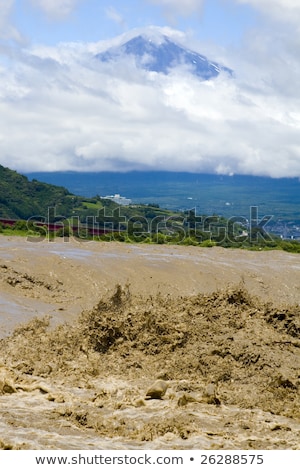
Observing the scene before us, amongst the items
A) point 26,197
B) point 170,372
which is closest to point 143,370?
point 170,372

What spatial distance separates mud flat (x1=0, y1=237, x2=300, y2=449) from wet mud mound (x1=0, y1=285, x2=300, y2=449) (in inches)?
0.7

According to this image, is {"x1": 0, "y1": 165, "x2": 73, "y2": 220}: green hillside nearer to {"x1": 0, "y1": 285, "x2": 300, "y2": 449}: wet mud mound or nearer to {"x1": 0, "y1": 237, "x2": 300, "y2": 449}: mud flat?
{"x1": 0, "y1": 237, "x2": 300, "y2": 449}: mud flat

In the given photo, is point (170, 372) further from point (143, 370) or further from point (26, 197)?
point (26, 197)

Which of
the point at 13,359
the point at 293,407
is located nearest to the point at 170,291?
the point at 13,359

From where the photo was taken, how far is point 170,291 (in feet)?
64.7

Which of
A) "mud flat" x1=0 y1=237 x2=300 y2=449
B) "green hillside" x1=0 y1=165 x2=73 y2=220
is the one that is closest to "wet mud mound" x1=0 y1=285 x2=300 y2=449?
"mud flat" x1=0 y1=237 x2=300 y2=449

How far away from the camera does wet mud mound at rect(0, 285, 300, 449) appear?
829cm

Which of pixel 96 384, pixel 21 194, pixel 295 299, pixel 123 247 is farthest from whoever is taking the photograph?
pixel 21 194

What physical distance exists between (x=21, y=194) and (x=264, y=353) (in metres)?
55.6

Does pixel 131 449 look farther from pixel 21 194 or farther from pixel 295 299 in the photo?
pixel 21 194

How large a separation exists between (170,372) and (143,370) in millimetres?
445

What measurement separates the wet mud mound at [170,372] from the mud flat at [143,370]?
17mm

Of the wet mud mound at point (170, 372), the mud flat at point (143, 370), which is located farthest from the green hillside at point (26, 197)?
the wet mud mound at point (170, 372)
